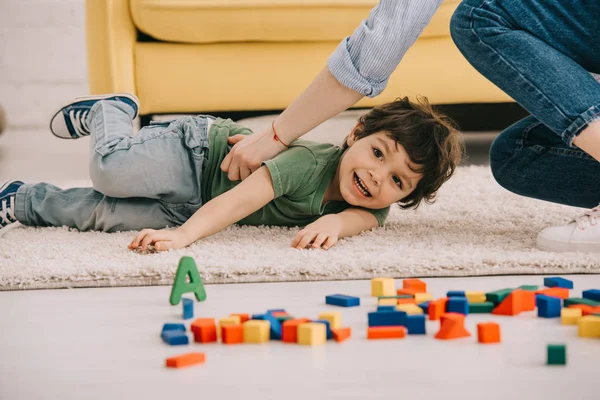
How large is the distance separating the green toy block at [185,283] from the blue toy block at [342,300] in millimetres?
173

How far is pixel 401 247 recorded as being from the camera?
133cm

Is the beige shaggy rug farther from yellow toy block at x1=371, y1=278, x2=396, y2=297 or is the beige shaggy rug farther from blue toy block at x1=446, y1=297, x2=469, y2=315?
blue toy block at x1=446, y1=297, x2=469, y2=315

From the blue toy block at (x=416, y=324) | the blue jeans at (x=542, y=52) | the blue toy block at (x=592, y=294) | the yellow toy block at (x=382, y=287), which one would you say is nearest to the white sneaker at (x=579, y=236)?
the blue jeans at (x=542, y=52)

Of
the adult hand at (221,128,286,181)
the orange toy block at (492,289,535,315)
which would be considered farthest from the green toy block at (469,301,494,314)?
the adult hand at (221,128,286,181)

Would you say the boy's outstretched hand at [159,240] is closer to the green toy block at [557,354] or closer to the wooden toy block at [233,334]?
the wooden toy block at [233,334]

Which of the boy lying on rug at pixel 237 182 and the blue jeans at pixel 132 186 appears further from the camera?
the blue jeans at pixel 132 186

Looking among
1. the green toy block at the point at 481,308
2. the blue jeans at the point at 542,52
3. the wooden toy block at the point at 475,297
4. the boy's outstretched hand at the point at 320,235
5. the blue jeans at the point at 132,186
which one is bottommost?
the green toy block at the point at 481,308

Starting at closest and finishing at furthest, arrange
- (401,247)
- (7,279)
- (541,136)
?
1. (7,279)
2. (401,247)
3. (541,136)

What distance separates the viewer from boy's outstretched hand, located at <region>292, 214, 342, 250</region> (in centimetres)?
134

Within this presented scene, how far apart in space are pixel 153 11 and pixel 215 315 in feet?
4.65

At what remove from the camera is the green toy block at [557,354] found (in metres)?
0.79

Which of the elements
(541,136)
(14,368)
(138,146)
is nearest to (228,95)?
(138,146)

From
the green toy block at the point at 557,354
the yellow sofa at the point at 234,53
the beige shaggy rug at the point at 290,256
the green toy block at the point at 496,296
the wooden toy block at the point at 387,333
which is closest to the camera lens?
the green toy block at the point at 557,354

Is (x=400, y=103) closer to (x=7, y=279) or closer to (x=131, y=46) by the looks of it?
(x=7, y=279)
